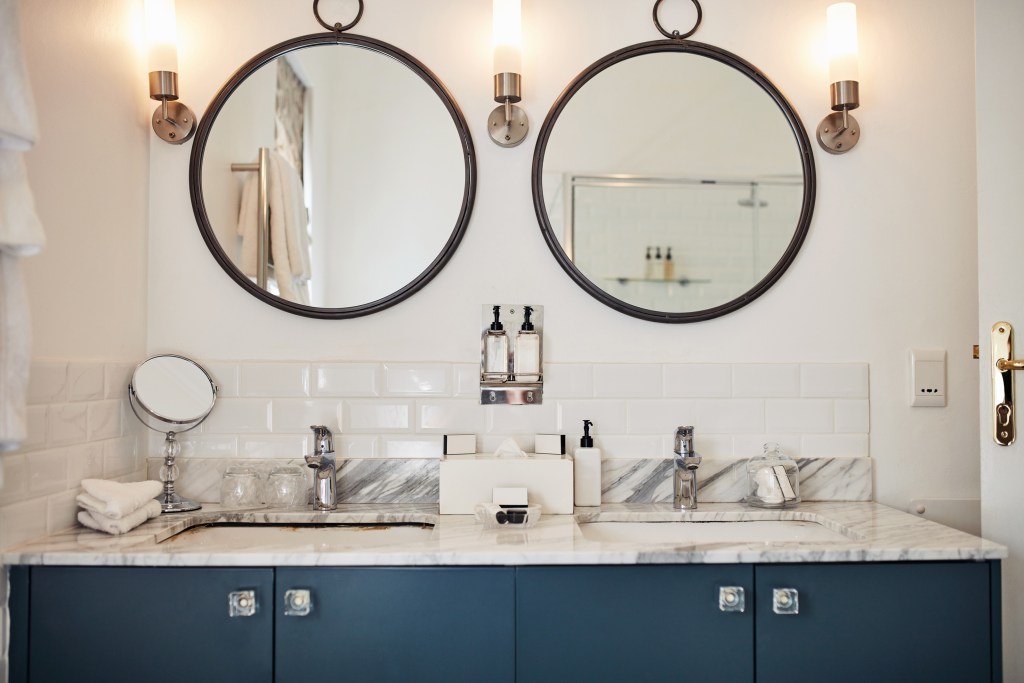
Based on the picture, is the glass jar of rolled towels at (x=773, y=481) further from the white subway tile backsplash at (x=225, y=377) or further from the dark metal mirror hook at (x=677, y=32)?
the white subway tile backsplash at (x=225, y=377)

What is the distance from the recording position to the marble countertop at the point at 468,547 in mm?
1504

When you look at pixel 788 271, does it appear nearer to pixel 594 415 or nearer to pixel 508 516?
pixel 594 415

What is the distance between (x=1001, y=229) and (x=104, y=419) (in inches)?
87.4

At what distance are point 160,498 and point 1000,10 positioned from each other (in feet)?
7.97

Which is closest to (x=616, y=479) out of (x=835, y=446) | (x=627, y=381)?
(x=627, y=381)

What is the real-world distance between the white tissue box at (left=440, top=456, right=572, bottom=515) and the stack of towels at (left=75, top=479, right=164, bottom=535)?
0.69 m

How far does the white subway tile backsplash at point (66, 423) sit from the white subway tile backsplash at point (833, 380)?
72.5 inches

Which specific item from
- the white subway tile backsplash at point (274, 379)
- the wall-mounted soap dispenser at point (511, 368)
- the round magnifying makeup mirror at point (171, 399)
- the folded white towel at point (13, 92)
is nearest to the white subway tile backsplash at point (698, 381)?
the wall-mounted soap dispenser at point (511, 368)

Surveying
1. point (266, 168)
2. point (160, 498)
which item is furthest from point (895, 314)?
point (160, 498)

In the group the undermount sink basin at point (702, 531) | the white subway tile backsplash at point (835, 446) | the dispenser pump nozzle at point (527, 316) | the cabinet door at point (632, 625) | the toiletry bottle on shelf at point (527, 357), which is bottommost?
the cabinet door at point (632, 625)

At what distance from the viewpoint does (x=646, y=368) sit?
213 cm

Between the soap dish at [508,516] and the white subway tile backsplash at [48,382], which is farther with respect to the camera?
the soap dish at [508,516]

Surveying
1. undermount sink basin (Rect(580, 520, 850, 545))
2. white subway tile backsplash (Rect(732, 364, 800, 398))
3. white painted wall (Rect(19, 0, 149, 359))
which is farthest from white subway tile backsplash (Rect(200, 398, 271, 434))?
white subway tile backsplash (Rect(732, 364, 800, 398))

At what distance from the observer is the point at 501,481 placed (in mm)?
1909
